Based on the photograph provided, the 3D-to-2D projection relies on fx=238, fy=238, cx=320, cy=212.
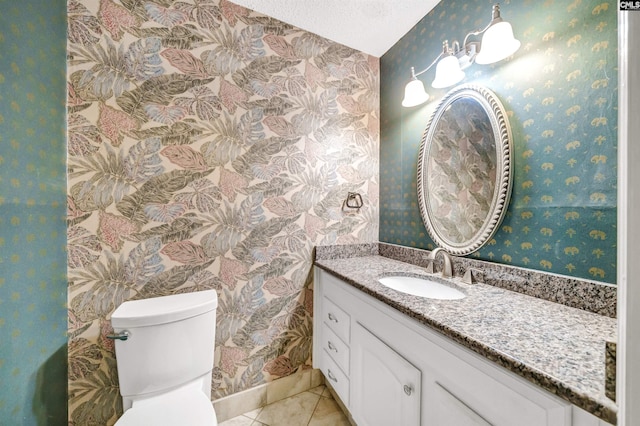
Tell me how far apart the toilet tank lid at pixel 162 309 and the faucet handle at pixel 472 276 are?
1.25 m

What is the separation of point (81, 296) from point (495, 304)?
1811 mm

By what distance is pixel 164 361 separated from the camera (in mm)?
1054

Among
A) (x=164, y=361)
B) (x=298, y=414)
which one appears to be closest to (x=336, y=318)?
(x=298, y=414)

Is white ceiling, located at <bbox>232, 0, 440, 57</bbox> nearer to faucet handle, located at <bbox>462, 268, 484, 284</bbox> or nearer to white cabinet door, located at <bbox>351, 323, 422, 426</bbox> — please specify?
faucet handle, located at <bbox>462, 268, 484, 284</bbox>

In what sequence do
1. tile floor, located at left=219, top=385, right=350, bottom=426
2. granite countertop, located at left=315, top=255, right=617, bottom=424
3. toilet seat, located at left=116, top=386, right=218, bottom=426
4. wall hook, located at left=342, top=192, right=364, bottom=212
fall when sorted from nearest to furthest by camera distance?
granite countertop, located at left=315, top=255, right=617, bottom=424, toilet seat, located at left=116, top=386, right=218, bottom=426, tile floor, located at left=219, top=385, right=350, bottom=426, wall hook, located at left=342, top=192, right=364, bottom=212

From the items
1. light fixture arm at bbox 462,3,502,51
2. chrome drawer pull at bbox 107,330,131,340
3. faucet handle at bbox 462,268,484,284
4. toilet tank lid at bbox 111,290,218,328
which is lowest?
chrome drawer pull at bbox 107,330,131,340

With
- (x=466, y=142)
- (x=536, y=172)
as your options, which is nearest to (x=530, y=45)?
(x=466, y=142)

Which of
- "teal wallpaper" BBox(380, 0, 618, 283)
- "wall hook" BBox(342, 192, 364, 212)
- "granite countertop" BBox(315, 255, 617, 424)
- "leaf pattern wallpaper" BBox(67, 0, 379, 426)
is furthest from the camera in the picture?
"wall hook" BBox(342, 192, 364, 212)

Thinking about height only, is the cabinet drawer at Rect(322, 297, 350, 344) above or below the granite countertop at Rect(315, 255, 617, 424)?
below

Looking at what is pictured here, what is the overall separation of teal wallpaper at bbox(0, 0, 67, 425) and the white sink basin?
4.84 ft

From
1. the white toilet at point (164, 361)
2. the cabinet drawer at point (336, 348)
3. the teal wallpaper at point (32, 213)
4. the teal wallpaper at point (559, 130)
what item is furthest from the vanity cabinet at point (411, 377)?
the teal wallpaper at point (32, 213)

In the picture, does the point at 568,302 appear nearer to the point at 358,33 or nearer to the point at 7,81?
the point at 358,33

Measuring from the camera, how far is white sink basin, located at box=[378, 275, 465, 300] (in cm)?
121

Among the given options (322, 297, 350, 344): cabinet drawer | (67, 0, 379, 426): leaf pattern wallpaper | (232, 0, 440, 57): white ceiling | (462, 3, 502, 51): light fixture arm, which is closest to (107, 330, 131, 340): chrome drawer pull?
(67, 0, 379, 426): leaf pattern wallpaper
